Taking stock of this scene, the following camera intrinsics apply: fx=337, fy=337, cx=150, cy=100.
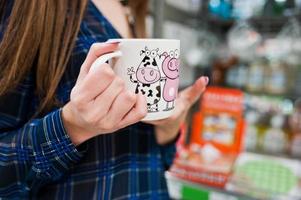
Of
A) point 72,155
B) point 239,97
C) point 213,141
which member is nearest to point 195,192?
point 213,141

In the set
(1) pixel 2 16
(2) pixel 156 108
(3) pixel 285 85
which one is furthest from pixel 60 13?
(3) pixel 285 85

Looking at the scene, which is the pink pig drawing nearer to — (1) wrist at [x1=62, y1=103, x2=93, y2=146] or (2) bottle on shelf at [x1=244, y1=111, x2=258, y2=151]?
(1) wrist at [x1=62, y1=103, x2=93, y2=146]

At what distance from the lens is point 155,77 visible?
376 millimetres

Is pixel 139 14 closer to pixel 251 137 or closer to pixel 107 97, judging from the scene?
pixel 107 97

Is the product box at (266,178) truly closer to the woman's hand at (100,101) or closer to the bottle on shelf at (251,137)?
the bottle on shelf at (251,137)

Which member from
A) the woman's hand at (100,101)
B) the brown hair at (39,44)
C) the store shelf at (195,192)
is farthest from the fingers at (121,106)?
the store shelf at (195,192)

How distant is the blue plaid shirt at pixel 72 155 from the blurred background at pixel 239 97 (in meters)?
0.45

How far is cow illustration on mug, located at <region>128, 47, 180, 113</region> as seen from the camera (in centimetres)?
37

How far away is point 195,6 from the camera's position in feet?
4.64

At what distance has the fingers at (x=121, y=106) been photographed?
12.9 inches

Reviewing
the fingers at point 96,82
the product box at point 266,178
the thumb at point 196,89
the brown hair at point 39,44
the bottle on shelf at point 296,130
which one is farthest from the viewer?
the bottle on shelf at point 296,130

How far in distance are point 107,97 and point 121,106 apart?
0.02 metres

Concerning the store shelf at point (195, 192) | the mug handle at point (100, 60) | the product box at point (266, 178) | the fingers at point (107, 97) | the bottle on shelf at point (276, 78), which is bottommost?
the store shelf at point (195, 192)

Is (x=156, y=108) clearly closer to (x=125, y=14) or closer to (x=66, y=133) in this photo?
(x=66, y=133)
